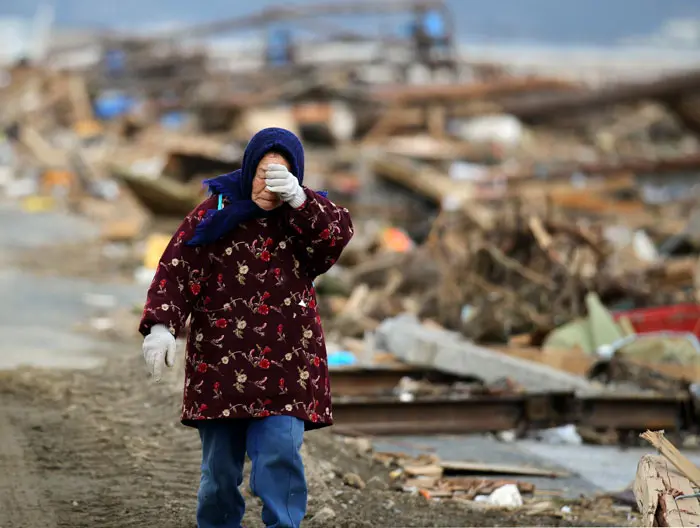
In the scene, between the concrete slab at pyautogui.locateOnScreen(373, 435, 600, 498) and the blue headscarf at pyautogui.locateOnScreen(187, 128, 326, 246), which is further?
the concrete slab at pyautogui.locateOnScreen(373, 435, 600, 498)

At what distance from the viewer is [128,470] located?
6.91 metres

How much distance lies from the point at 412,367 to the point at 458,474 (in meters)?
2.27

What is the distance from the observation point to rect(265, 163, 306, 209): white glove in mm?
4902

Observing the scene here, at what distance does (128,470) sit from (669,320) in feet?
18.0

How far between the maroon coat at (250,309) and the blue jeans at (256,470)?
9 cm

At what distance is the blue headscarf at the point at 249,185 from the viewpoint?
5.02 metres

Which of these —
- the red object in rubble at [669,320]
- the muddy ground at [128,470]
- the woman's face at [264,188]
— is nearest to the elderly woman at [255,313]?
the woman's face at [264,188]

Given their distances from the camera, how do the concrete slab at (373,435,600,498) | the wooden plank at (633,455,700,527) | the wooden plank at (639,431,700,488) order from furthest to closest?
the concrete slab at (373,435,600,498)
the wooden plank at (639,431,700,488)
the wooden plank at (633,455,700,527)

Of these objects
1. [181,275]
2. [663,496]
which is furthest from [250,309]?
[663,496]

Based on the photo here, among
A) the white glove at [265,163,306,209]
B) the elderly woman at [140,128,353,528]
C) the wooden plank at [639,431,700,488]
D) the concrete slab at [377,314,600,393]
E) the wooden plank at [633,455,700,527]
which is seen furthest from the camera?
the concrete slab at [377,314,600,393]

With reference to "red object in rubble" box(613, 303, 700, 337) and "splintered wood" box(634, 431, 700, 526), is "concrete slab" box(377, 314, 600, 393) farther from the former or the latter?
"splintered wood" box(634, 431, 700, 526)

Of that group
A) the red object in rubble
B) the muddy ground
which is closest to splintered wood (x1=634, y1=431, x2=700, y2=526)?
the muddy ground

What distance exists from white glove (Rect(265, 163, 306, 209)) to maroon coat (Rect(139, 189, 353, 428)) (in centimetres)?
8

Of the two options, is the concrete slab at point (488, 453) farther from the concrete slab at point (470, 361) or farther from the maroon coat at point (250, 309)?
the maroon coat at point (250, 309)
